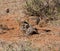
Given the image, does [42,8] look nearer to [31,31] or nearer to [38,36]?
[31,31]


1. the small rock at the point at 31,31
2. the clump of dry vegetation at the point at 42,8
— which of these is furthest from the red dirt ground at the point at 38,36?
the clump of dry vegetation at the point at 42,8

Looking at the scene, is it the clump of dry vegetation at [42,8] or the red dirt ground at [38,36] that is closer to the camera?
the red dirt ground at [38,36]

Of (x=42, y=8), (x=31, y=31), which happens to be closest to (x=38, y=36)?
(x=31, y=31)

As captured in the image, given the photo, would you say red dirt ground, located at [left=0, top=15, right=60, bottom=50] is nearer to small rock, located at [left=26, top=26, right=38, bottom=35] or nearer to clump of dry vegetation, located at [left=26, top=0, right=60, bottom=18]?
small rock, located at [left=26, top=26, right=38, bottom=35]

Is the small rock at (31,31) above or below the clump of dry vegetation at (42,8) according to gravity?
below

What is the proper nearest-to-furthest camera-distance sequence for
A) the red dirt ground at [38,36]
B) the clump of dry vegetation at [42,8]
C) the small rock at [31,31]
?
1. the red dirt ground at [38,36]
2. the small rock at [31,31]
3. the clump of dry vegetation at [42,8]

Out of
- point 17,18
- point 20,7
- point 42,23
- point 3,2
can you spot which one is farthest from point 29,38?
point 3,2

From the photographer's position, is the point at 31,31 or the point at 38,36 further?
the point at 31,31

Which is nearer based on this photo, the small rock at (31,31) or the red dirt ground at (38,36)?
the red dirt ground at (38,36)

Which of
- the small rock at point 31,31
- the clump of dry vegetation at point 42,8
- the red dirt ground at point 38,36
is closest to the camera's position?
the red dirt ground at point 38,36

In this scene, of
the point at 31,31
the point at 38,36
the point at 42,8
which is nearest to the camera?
the point at 38,36

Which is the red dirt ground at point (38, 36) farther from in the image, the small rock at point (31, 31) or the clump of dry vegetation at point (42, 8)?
the clump of dry vegetation at point (42, 8)

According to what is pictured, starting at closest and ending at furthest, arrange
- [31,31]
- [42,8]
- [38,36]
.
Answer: [38,36], [31,31], [42,8]

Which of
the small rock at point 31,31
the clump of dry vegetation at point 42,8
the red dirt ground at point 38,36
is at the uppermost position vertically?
the clump of dry vegetation at point 42,8
